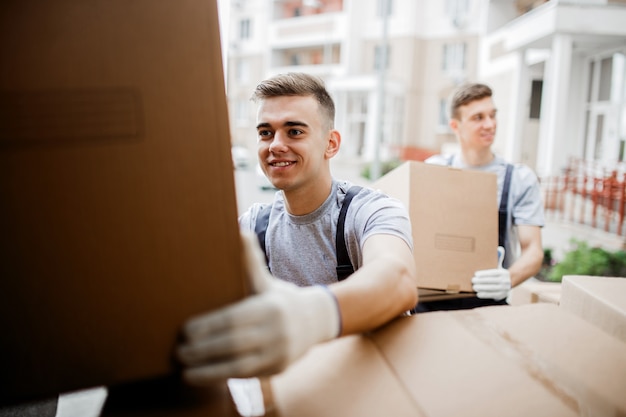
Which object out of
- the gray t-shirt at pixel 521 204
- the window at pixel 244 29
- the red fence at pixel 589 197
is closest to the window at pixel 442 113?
the window at pixel 244 29

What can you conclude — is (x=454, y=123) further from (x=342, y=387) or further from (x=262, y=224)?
(x=342, y=387)

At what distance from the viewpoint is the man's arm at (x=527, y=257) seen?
2510mm

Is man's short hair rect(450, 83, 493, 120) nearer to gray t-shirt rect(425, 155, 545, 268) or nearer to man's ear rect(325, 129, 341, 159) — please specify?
gray t-shirt rect(425, 155, 545, 268)

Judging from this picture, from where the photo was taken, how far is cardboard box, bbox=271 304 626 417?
2.78 feet

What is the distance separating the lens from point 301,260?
178 centimetres

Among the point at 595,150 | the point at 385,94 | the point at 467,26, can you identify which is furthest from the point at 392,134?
the point at 595,150

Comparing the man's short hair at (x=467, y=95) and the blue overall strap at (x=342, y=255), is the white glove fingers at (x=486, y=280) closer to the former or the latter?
the blue overall strap at (x=342, y=255)

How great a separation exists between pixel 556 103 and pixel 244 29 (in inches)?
928

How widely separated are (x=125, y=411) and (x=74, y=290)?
245 millimetres

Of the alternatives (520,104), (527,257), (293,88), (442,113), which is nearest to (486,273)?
(527,257)

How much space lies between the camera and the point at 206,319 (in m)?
0.74

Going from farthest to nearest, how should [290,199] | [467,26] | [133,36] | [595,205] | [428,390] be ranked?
[467,26]
[595,205]
[290,199]
[428,390]
[133,36]

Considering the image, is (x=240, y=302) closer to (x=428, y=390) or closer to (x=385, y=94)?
(x=428, y=390)

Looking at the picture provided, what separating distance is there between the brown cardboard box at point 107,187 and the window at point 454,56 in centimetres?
2507
